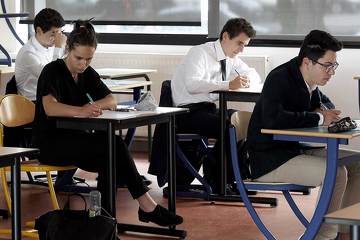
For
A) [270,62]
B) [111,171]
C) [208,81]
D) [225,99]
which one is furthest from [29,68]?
[270,62]

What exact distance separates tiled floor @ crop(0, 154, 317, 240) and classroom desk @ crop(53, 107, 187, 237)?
0.08 m

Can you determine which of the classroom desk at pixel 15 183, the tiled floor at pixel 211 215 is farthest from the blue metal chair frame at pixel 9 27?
the classroom desk at pixel 15 183

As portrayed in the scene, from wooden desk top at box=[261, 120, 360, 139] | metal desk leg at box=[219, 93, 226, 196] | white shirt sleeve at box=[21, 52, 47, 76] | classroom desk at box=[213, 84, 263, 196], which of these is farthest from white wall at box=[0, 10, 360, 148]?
wooden desk top at box=[261, 120, 360, 139]

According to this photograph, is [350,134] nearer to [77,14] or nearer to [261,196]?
[261,196]

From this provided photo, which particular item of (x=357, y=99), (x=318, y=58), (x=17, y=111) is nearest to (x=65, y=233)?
(x=17, y=111)

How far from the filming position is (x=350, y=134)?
13.1 feet

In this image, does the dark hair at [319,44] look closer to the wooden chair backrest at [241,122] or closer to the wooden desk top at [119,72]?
the wooden chair backrest at [241,122]

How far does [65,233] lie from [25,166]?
1.04m

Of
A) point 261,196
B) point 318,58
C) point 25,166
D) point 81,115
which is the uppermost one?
point 318,58

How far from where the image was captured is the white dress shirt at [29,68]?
615cm

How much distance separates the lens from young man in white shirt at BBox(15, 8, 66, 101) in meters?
6.16

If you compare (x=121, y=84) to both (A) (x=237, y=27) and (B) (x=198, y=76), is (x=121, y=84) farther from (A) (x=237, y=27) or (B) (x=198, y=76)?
(A) (x=237, y=27)

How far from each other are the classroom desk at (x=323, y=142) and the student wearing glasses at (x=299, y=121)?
0.54 ft

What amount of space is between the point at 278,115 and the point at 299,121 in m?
0.11
